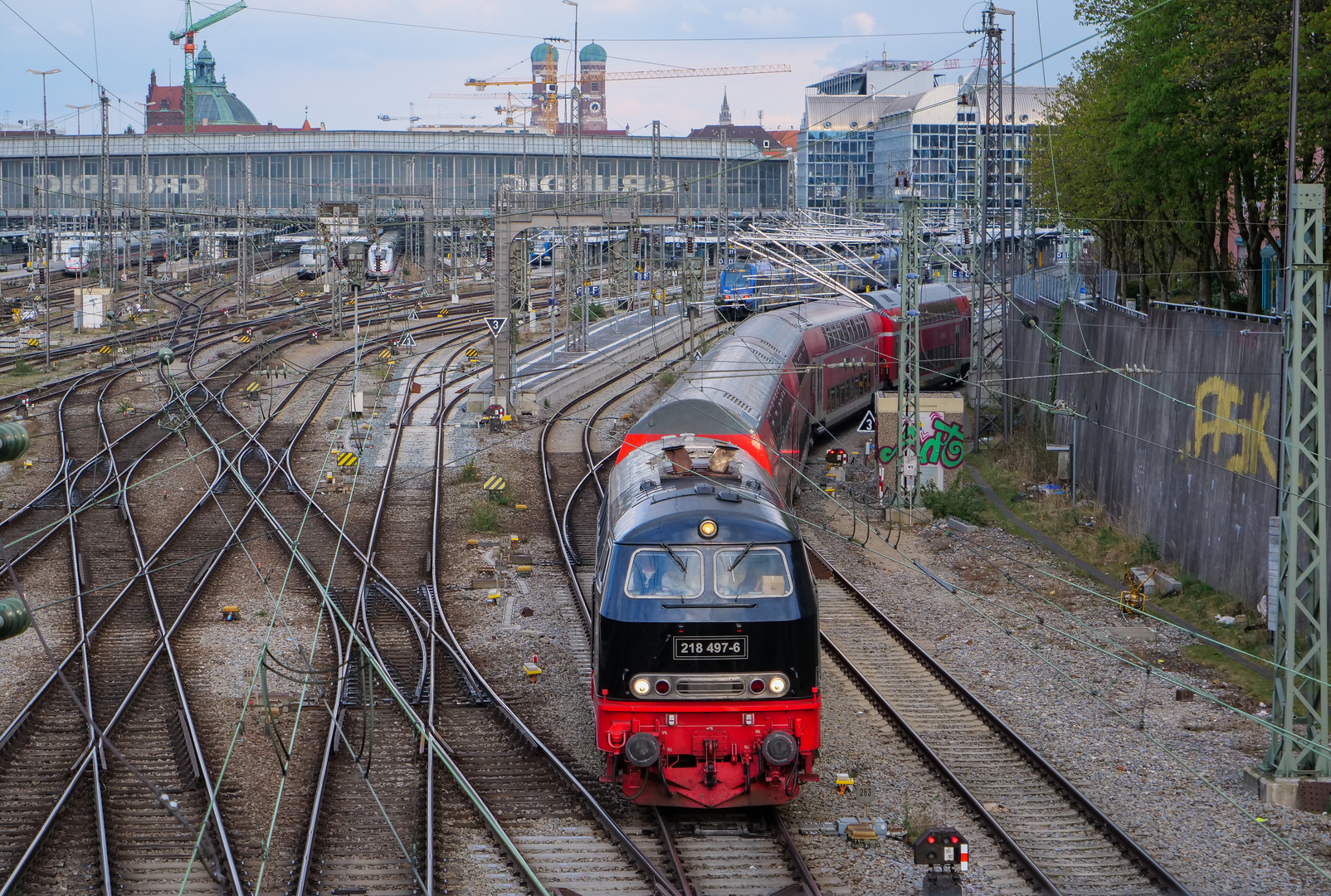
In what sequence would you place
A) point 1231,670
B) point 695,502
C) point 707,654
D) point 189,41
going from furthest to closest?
1. point 189,41
2. point 1231,670
3. point 695,502
4. point 707,654

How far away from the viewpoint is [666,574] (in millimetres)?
11039

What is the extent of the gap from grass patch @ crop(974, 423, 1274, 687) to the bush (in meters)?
0.51

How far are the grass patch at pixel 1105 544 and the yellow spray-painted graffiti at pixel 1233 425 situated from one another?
1.93 meters

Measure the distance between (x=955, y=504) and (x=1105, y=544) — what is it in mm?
3126

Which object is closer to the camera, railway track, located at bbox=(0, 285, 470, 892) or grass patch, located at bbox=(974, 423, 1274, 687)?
railway track, located at bbox=(0, 285, 470, 892)

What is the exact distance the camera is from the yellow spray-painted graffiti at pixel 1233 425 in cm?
1777

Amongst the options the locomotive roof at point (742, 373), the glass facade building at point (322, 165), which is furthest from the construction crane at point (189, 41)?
the locomotive roof at point (742, 373)

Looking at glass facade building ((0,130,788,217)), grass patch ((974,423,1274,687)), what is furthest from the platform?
glass facade building ((0,130,788,217))

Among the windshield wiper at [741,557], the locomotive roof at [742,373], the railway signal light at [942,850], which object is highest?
the locomotive roof at [742,373]

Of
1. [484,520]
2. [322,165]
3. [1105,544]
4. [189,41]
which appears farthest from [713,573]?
[189,41]

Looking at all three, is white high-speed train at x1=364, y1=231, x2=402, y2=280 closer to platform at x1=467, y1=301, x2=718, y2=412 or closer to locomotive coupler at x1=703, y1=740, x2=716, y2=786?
platform at x1=467, y1=301, x2=718, y2=412

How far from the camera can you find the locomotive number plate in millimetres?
10812

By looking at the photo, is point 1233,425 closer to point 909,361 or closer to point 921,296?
point 909,361

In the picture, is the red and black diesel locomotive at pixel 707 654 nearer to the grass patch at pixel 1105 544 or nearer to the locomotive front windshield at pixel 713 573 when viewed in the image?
the locomotive front windshield at pixel 713 573
